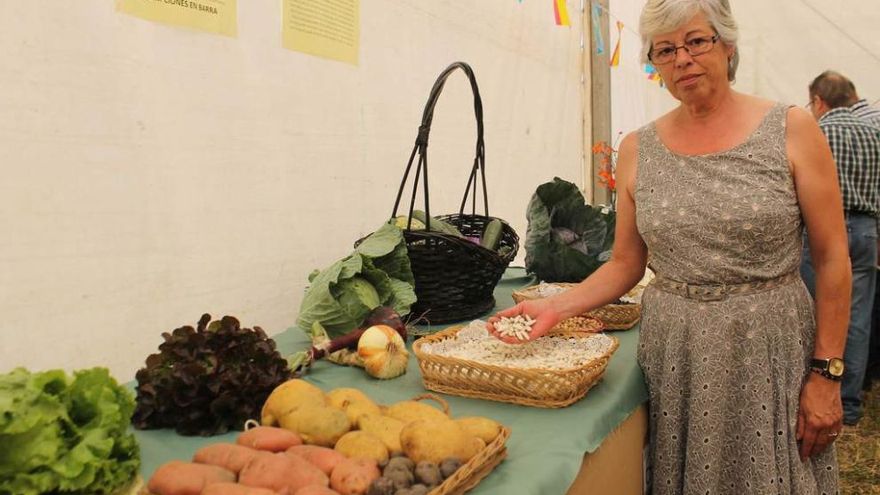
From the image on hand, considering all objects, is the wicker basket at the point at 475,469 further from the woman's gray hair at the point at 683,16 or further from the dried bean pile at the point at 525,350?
the woman's gray hair at the point at 683,16

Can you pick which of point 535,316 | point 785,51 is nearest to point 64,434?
point 535,316

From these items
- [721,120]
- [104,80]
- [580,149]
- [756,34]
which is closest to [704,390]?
[721,120]

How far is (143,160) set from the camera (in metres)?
1.43

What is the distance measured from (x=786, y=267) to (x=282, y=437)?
1050 millimetres

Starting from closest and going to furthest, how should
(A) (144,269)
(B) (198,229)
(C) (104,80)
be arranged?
(C) (104,80), (A) (144,269), (B) (198,229)

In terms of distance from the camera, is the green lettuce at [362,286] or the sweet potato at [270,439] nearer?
the sweet potato at [270,439]

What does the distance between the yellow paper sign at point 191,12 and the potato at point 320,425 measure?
0.96 meters

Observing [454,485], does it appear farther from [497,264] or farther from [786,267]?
[497,264]

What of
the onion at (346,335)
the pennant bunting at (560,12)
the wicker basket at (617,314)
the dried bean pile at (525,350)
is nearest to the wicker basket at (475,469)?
the dried bean pile at (525,350)

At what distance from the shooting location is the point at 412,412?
1.02m

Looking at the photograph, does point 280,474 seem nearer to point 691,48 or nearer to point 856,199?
point 691,48

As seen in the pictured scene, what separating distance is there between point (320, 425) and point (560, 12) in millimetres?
2937

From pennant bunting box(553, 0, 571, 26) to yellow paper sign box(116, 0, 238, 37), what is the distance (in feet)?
7.05

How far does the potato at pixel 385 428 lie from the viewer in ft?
3.07
